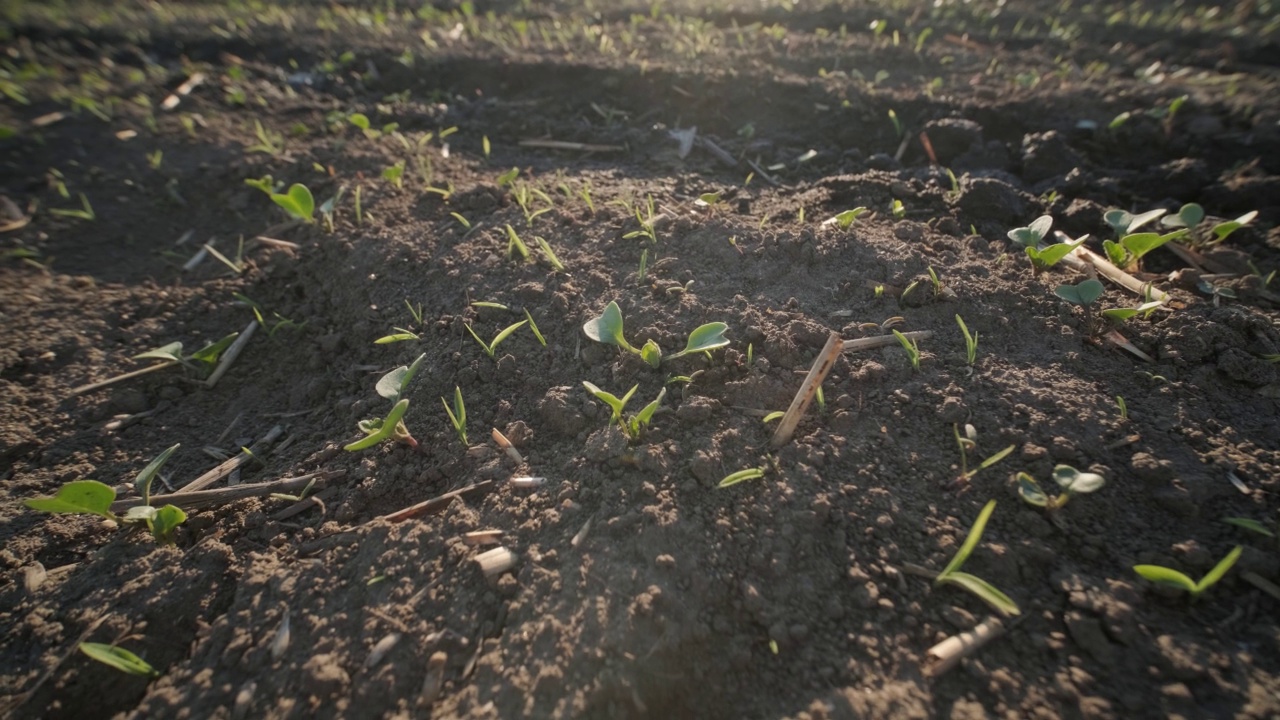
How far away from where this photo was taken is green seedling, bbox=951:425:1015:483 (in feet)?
4.45

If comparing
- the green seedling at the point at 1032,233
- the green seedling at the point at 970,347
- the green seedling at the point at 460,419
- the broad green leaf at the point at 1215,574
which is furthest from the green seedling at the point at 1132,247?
the green seedling at the point at 460,419

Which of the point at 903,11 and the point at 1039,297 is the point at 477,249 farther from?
the point at 903,11

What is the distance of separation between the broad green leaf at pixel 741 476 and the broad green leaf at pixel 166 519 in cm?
127

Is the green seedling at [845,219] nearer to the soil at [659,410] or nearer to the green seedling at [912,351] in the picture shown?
the soil at [659,410]

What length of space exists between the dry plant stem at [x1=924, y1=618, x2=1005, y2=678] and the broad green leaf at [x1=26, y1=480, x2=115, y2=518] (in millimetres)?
1759

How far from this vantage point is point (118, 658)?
1198 mm

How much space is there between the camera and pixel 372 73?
4102 mm

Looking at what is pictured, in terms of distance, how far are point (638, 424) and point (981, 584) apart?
78 centimetres

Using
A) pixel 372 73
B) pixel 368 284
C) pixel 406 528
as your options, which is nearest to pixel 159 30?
pixel 372 73

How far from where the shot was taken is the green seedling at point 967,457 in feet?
4.45

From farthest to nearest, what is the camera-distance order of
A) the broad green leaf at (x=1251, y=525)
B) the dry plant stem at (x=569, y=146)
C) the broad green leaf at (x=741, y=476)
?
the dry plant stem at (x=569, y=146) < the broad green leaf at (x=741, y=476) < the broad green leaf at (x=1251, y=525)

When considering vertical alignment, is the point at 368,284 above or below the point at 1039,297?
below

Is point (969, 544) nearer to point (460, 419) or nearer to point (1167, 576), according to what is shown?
point (1167, 576)

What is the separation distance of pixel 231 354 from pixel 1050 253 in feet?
8.83
